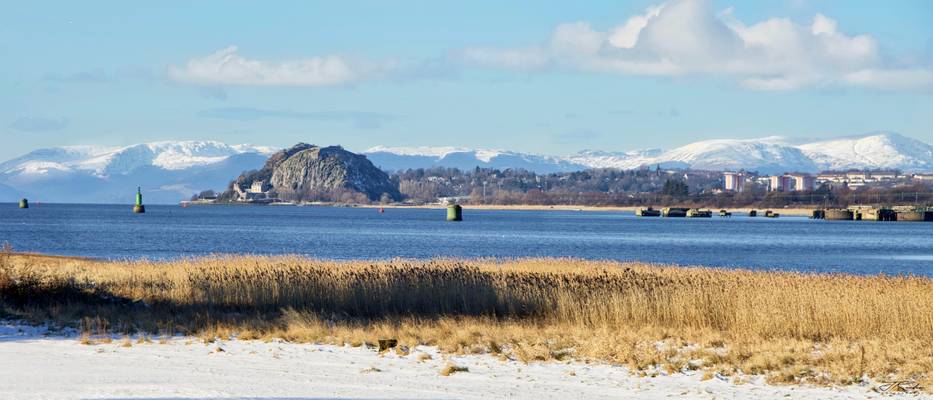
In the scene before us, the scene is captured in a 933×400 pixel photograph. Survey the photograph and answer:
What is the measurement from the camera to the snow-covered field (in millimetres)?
19125

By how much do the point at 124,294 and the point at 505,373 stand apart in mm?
15299

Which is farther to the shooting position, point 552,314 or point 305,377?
point 552,314

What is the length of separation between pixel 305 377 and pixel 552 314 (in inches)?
433

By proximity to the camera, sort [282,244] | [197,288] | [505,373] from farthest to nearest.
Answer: [282,244] < [197,288] < [505,373]

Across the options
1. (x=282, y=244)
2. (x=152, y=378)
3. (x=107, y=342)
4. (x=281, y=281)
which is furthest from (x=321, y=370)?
(x=282, y=244)

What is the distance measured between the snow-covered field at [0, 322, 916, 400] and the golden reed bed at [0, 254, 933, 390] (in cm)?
102

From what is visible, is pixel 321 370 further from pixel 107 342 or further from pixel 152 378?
pixel 107 342

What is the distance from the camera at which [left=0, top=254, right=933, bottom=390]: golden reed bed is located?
23273 mm

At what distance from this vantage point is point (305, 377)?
68.4 feet

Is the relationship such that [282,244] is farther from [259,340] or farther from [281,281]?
[259,340]

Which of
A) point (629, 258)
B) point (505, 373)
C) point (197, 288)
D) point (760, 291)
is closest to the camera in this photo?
point (505, 373)

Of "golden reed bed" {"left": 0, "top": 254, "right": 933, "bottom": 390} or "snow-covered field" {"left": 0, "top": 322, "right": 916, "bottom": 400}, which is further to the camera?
"golden reed bed" {"left": 0, "top": 254, "right": 933, "bottom": 390}

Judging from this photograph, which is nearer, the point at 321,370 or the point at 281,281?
the point at 321,370

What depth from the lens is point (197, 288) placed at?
3322 cm
